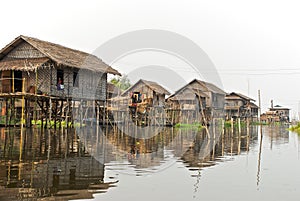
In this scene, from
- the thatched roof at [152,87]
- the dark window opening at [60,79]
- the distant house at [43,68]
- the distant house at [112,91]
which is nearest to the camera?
the distant house at [43,68]

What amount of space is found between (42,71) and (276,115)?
66.7 metres

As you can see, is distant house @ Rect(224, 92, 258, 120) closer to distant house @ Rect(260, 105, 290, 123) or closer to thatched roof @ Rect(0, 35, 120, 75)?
distant house @ Rect(260, 105, 290, 123)

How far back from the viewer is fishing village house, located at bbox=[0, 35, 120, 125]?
2336 cm

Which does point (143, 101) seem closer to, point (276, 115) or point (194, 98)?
point (194, 98)

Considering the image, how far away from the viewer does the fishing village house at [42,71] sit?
920 inches

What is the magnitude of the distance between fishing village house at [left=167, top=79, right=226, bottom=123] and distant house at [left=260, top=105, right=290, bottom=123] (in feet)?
109

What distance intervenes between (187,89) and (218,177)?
39573mm

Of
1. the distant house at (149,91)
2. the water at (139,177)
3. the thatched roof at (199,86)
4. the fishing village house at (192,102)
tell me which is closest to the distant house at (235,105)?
the thatched roof at (199,86)

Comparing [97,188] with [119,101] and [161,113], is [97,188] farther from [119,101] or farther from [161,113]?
[161,113]

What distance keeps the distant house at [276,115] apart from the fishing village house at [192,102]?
33320 millimetres

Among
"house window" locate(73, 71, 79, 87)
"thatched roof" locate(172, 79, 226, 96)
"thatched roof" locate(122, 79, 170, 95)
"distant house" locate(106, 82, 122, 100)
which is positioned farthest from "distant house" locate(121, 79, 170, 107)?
"house window" locate(73, 71, 79, 87)

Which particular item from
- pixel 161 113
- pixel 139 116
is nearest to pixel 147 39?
pixel 139 116

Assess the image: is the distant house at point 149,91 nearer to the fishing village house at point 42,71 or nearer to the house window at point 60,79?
the fishing village house at point 42,71

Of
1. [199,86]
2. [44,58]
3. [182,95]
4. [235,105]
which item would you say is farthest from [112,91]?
[235,105]
